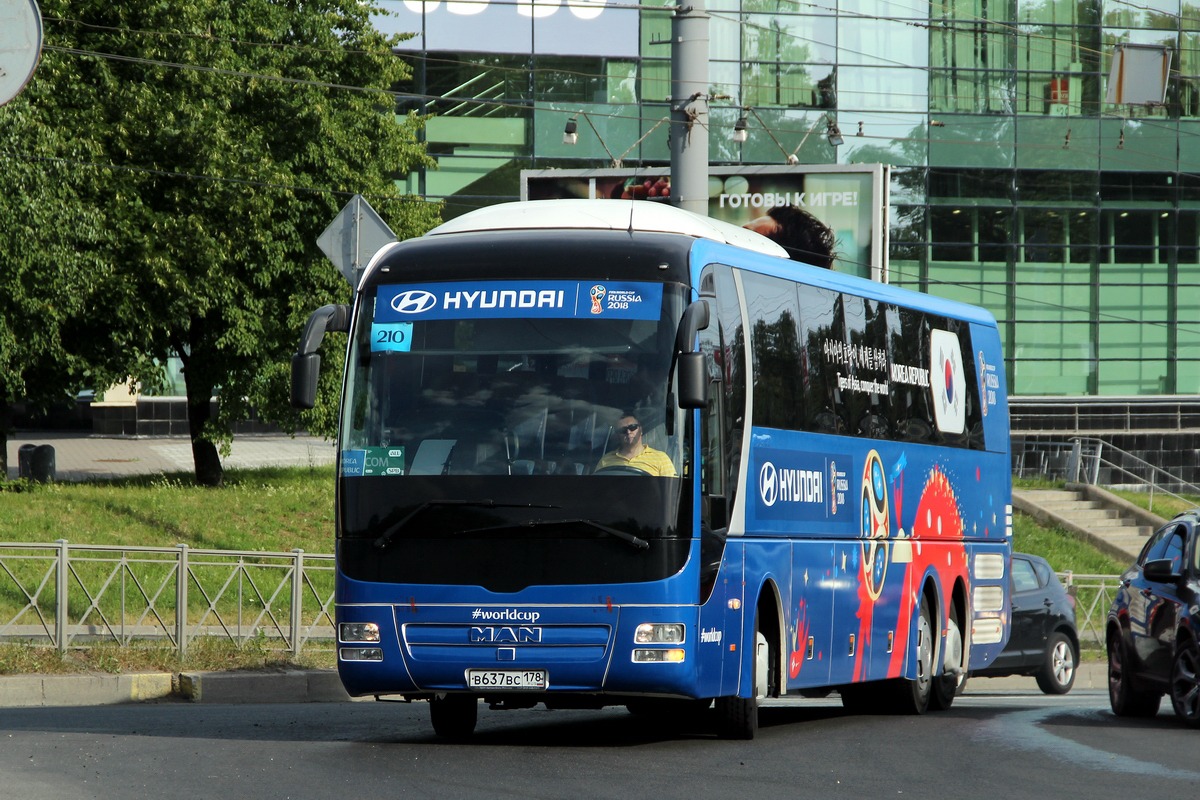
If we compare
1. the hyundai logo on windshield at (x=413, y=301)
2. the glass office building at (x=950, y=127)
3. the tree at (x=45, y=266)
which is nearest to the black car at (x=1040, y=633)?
the hyundai logo on windshield at (x=413, y=301)

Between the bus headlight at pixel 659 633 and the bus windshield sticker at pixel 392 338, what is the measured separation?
217 centimetres

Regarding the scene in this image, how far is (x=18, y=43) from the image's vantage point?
8844 mm

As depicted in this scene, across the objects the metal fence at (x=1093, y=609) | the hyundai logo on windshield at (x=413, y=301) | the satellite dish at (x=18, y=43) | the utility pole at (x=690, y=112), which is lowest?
the metal fence at (x=1093, y=609)

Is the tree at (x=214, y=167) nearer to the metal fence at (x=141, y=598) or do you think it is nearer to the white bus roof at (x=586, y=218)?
the metal fence at (x=141, y=598)

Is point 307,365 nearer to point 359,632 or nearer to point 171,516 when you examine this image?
point 359,632

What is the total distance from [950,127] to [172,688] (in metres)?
34.8

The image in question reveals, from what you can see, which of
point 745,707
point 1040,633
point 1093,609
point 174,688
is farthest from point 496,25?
point 745,707

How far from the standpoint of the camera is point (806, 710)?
15453 mm

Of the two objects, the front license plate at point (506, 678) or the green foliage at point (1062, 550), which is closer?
the front license plate at point (506, 678)

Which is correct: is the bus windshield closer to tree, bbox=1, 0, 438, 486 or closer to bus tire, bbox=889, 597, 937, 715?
bus tire, bbox=889, 597, 937, 715

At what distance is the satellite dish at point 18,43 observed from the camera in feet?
28.8

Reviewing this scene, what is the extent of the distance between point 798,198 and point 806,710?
54.8 ft

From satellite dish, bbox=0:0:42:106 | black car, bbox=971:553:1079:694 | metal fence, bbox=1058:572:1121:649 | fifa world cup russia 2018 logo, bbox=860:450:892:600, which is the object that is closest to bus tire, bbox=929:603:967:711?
fifa world cup russia 2018 logo, bbox=860:450:892:600

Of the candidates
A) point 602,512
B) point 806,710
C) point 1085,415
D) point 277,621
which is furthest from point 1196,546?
point 1085,415
